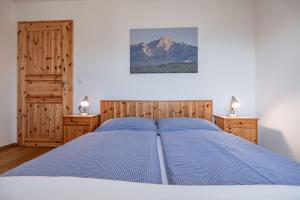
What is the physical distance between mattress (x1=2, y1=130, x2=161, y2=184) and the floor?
1.47 metres

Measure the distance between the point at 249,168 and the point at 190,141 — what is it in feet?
2.46

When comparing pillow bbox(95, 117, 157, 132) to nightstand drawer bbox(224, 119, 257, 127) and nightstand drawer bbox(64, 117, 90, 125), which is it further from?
nightstand drawer bbox(224, 119, 257, 127)

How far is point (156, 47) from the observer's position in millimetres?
3262

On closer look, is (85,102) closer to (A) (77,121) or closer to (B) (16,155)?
(A) (77,121)

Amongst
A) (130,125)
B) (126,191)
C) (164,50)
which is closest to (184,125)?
(130,125)

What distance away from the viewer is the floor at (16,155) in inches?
105

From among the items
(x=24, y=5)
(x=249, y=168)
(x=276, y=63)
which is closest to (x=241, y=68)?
(x=276, y=63)

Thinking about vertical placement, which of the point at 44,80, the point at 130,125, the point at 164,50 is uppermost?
the point at 164,50

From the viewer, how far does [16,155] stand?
3047 mm

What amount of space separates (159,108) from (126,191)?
2364 millimetres

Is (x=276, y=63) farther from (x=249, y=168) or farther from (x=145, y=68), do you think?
(x=249, y=168)

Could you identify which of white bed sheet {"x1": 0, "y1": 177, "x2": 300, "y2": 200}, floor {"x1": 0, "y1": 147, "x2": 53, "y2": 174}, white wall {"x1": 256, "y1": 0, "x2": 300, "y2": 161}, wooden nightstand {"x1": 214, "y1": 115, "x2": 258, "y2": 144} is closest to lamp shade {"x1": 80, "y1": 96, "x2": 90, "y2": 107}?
floor {"x1": 0, "y1": 147, "x2": 53, "y2": 174}

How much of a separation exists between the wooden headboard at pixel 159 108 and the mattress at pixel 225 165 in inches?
53.8

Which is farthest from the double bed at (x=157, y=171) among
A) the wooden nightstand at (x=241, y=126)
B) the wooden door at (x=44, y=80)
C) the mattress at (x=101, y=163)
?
the wooden door at (x=44, y=80)
